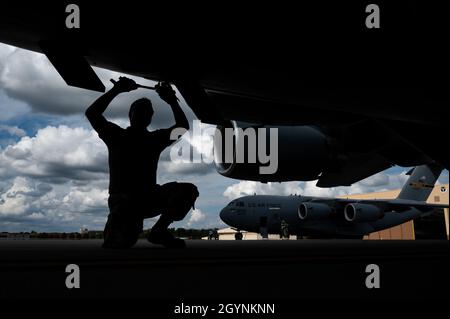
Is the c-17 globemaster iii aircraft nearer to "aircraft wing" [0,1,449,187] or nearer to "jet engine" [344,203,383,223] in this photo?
"jet engine" [344,203,383,223]

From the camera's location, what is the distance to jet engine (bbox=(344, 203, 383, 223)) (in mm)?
19969

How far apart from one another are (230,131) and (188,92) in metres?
2.60

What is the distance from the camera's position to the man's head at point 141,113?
317cm

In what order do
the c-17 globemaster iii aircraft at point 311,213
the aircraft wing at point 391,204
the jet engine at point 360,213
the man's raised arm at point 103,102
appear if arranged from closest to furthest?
the man's raised arm at point 103,102, the c-17 globemaster iii aircraft at point 311,213, the jet engine at point 360,213, the aircraft wing at point 391,204

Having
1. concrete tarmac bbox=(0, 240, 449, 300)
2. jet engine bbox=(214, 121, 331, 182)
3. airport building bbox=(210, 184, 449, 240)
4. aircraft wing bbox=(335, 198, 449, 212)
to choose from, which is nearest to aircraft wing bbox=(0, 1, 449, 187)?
concrete tarmac bbox=(0, 240, 449, 300)

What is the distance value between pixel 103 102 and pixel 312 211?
1810 centimetres

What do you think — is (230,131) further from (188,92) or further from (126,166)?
(126,166)

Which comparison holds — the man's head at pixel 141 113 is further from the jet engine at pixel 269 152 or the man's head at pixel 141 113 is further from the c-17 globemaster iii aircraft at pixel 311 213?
the c-17 globemaster iii aircraft at pixel 311 213

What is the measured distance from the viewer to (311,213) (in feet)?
65.7

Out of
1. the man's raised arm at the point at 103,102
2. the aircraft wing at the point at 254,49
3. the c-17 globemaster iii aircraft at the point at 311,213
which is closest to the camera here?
the aircraft wing at the point at 254,49

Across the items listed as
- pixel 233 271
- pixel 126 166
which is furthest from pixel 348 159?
pixel 233 271

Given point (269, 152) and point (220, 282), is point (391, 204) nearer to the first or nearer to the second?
point (269, 152)

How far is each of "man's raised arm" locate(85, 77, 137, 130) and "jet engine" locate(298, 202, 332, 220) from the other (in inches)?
700

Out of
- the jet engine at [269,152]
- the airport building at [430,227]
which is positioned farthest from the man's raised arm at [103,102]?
the airport building at [430,227]
